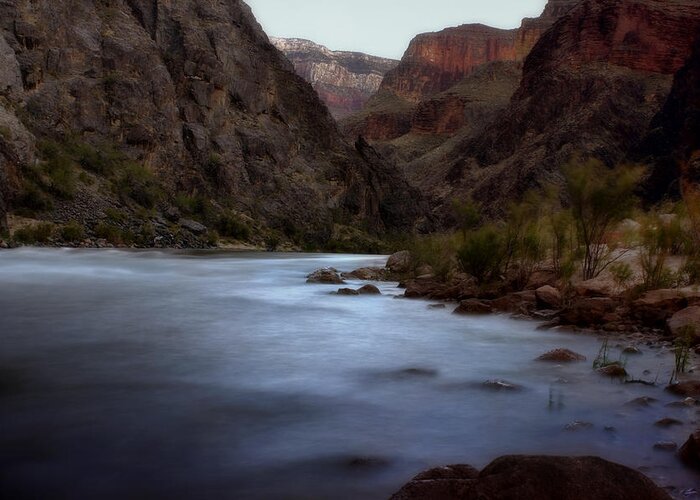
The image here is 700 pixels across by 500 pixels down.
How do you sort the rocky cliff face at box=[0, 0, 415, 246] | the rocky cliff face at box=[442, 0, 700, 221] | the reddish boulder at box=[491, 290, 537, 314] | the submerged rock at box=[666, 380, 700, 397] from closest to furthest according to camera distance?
the submerged rock at box=[666, 380, 700, 397]
the reddish boulder at box=[491, 290, 537, 314]
the rocky cliff face at box=[0, 0, 415, 246]
the rocky cliff face at box=[442, 0, 700, 221]

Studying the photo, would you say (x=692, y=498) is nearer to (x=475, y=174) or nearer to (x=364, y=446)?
(x=364, y=446)

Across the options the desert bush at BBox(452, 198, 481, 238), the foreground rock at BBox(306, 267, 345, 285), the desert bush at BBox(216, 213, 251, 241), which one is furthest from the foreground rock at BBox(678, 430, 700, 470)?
the desert bush at BBox(216, 213, 251, 241)

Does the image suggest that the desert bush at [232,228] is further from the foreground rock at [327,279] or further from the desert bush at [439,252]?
the desert bush at [439,252]

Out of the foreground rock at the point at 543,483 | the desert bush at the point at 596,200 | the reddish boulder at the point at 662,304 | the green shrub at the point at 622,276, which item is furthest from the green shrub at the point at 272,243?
the foreground rock at the point at 543,483

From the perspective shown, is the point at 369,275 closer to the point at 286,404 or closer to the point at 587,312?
the point at 587,312

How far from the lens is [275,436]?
4.95m

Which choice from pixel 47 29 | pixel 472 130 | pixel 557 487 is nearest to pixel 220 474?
pixel 557 487

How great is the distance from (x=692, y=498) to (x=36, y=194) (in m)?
37.8

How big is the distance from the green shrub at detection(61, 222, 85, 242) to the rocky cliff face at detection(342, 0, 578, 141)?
108 m

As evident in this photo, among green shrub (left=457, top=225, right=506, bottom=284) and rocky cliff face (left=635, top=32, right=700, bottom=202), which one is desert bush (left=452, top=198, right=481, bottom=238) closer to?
green shrub (left=457, top=225, right=506, bottom=284)

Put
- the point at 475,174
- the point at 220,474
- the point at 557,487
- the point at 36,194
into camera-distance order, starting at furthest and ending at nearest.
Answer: the point at 475,174, the point at 36,194, the point at 220,474, the point at 557,487

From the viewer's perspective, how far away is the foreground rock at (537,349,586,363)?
8.06 meters

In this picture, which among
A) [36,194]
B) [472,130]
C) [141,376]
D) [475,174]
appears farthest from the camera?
[472,130]

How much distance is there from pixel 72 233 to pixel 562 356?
3280 cm
